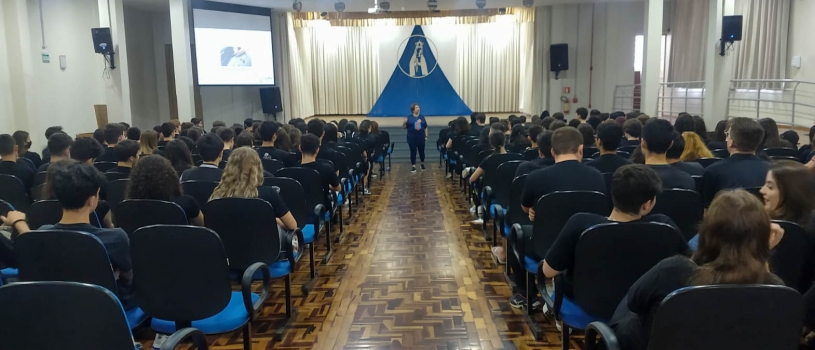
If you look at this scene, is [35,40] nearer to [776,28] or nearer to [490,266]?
[490,266]

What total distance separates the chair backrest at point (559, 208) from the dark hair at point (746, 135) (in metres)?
1.18

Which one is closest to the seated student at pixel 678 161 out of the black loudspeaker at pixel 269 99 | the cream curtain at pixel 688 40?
the cream curtain at pixel 688 40

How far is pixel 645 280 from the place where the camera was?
1779 mm

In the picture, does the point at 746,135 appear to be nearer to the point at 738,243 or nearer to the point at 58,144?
the point at 738,243

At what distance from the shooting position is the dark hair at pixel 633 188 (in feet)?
7.20

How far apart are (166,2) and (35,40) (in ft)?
9.91

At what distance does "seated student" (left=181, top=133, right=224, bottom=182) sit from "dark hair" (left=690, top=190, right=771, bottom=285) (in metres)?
3.34

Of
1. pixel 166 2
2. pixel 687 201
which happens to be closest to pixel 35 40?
pixel 166 2

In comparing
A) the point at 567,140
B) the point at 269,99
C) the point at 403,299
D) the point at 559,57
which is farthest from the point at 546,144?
the point at 269,99

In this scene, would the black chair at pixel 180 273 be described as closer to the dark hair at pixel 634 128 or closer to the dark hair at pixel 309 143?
the dark hair at pixel 309 143

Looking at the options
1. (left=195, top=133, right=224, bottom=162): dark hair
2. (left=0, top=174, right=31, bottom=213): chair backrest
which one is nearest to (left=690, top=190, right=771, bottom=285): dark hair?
(left=195, top=133, right=224, bottom=162): dark hair

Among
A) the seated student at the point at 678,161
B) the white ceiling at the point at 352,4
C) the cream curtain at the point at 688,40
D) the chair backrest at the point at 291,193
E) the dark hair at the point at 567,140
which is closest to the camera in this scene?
the dark hair at the point at 567,140

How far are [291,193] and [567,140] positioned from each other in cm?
201

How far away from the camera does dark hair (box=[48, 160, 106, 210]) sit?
2.34m
